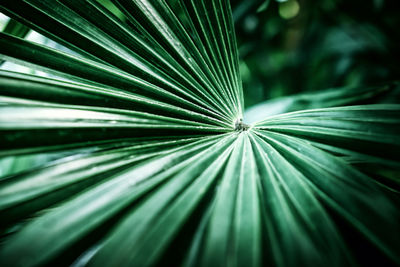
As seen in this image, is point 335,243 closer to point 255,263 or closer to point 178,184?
point 255,263

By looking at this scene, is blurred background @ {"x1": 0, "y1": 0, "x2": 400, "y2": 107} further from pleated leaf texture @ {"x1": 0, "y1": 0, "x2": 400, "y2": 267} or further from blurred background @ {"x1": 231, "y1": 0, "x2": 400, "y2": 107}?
pleated leaf texture @ {"x1": 0, "y1": 0, "x2": 400, "y2": 267}

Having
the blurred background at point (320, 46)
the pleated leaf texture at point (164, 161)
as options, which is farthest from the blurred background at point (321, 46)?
the pleated leaf texture at point (164, 161)

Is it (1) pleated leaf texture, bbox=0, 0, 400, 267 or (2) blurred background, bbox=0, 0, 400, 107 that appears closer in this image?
(1) pleated leaf texture, bbox=0, 0, 400, 267

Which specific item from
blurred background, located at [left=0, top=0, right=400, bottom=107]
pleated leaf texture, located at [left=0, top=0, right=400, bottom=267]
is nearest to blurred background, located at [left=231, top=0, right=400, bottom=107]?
blurred background, located at [left=0, top=0, right=400, bottom=107]

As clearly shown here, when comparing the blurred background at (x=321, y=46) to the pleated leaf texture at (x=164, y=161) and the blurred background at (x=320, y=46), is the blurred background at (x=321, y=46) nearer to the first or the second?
the blurred background at (x=320, y=46)

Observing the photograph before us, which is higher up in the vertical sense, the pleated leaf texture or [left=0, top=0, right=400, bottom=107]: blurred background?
[left=0, top=0, right=400, bottom=107]: blurred background
